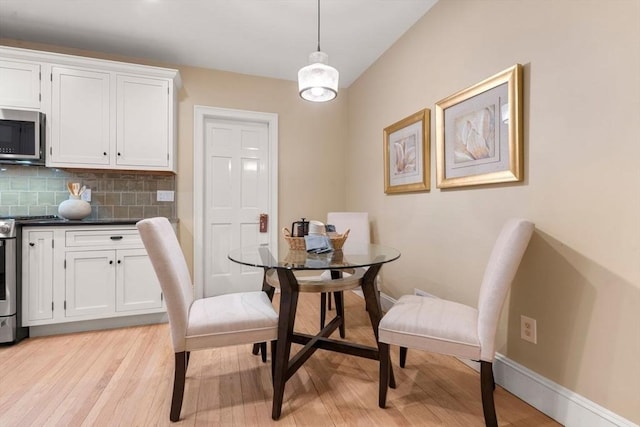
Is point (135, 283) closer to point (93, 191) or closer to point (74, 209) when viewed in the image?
point (74, 209)

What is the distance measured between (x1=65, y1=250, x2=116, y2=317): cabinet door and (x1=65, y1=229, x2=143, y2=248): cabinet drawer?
0.07m

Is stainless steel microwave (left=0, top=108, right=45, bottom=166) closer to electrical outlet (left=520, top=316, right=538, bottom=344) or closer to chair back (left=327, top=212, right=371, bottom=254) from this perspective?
chair back (left=327, top=212, right=371, bottom=254)

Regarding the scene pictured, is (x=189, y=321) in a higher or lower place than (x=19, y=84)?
lower

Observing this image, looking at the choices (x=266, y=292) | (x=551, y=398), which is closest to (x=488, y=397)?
(x=551, y=398)

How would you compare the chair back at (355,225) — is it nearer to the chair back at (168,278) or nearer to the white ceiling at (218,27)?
the white ceiling at (218,27)

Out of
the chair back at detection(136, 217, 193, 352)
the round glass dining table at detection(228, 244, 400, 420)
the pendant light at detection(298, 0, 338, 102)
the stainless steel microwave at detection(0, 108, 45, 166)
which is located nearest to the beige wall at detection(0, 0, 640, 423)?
the round glass dining table at detection(228, 244, 400, 420)

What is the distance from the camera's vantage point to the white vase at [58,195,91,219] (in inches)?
101

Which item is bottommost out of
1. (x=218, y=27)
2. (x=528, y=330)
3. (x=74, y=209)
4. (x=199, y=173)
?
(x=528, y=330)

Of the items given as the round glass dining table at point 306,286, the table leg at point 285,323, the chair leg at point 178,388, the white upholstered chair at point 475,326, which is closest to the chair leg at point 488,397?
the white upholstered chair at point 475,326

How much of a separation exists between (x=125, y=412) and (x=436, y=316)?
1603mm

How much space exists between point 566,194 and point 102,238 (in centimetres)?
309

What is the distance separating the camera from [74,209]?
8.45 feet

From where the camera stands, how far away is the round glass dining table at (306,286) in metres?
1.47

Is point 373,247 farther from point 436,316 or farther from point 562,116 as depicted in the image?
point 562,116
